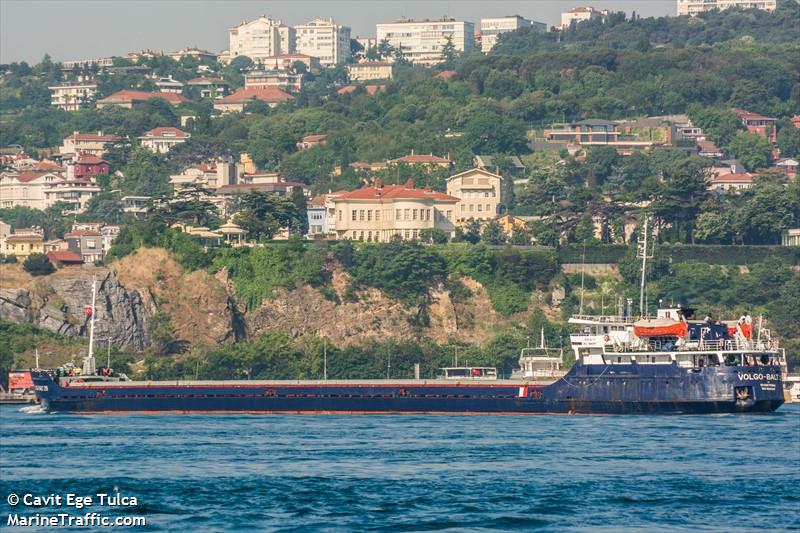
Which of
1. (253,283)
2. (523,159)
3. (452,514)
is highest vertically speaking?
(523,159)

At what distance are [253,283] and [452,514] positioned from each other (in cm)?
8322

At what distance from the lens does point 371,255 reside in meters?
144

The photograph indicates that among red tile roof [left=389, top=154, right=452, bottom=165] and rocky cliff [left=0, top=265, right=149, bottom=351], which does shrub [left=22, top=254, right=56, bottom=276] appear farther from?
red tile roof [left=389, top=154, right=452, bottom=165]

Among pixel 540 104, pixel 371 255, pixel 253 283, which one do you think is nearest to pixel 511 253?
pixel 371 255

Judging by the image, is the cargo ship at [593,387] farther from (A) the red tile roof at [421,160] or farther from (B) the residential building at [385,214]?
(A) the red tile roof at [421,160]

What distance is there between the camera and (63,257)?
14712cm

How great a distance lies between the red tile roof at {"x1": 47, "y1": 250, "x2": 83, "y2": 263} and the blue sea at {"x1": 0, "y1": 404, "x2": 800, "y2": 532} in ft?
170

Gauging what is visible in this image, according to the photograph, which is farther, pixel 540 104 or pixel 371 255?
pixel 540 104

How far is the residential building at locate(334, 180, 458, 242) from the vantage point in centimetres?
15450

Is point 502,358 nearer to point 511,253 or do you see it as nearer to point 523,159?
point 511,253

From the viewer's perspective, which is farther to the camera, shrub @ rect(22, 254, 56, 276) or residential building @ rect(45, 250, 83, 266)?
residential building @ rect(45, 250, 83, 266)

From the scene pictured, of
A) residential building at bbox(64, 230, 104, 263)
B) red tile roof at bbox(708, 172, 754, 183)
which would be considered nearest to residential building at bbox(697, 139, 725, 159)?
red tile roof at bbox(708, 172, 754, 183)

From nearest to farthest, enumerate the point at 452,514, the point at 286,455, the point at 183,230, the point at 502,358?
the point at 452,514, the point at 286,455, the point at 502,358, the point at 183,230

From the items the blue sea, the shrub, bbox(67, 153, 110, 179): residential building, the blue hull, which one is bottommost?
the blue sea
